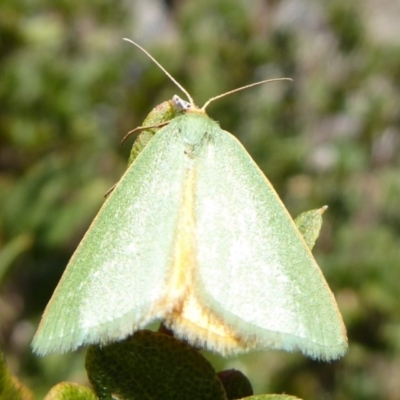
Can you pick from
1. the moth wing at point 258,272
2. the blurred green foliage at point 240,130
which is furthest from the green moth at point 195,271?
the blurred green foliage at point 240,130

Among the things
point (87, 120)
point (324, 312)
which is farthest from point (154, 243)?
point (87, 120)

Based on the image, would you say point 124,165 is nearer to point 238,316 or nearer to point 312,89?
point 312,89

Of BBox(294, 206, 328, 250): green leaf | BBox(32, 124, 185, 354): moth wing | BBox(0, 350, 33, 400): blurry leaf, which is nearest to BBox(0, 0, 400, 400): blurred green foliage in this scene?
BBox(32, 124, 185, 354): moth wing

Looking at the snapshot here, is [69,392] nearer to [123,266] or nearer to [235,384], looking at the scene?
[235,384]

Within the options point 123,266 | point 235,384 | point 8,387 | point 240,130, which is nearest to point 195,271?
point 123,266

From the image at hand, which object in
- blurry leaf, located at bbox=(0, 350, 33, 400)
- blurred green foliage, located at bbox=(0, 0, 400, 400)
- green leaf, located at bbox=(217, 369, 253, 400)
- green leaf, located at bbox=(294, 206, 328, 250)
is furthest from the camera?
blurred green foliage, located at bbox=(0, 0, 400, 400)

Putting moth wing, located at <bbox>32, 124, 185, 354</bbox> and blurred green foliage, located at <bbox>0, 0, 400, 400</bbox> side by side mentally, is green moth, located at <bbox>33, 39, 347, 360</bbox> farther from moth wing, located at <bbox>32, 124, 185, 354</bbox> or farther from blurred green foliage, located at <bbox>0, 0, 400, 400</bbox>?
blurred green foliage, located at <bbox>0, 0, 400, 400</bbox>

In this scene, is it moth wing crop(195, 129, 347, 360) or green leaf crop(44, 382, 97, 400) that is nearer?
green leaf crop(44, 382, 97, 400)
